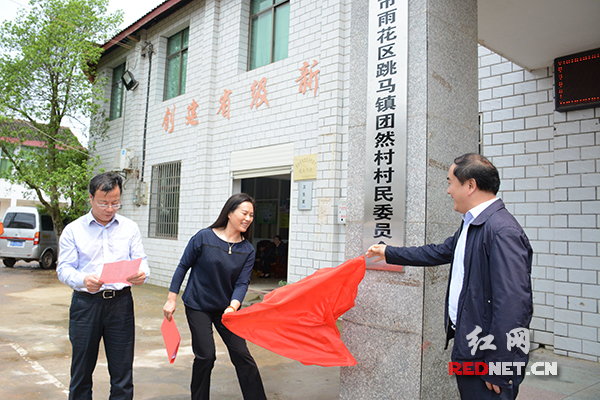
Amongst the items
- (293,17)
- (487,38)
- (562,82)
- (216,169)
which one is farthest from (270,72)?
(562,82)

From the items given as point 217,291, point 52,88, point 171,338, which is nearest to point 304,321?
point 217,291

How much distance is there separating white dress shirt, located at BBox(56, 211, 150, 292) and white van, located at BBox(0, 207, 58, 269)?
12945mm

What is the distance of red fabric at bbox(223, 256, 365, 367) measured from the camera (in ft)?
10.6

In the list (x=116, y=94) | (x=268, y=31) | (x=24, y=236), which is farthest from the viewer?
(x=116, y=94)

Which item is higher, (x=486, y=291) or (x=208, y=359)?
(x=486, y=291)

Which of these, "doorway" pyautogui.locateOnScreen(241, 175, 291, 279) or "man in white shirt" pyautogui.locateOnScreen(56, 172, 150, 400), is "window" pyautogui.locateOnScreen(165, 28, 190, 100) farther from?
"man in white shirt" pyautogui.locateOnScreen(56, 172, 150, 400)

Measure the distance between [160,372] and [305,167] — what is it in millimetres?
4309

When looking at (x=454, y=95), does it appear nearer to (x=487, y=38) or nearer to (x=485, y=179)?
(x=485, y=179)

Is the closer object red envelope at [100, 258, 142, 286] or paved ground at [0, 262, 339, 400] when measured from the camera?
red envelope at [100, 258, 142, 286]

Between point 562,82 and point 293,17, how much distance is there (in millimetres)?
4947

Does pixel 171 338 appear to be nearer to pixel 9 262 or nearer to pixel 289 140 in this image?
pixel 289 140

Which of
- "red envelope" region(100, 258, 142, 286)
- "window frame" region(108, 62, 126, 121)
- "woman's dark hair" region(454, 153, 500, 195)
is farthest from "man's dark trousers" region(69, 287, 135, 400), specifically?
"window frame" region(108, 62, 126, 121)

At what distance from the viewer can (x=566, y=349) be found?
18.3 ft

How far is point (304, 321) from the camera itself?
3244 millimetres
